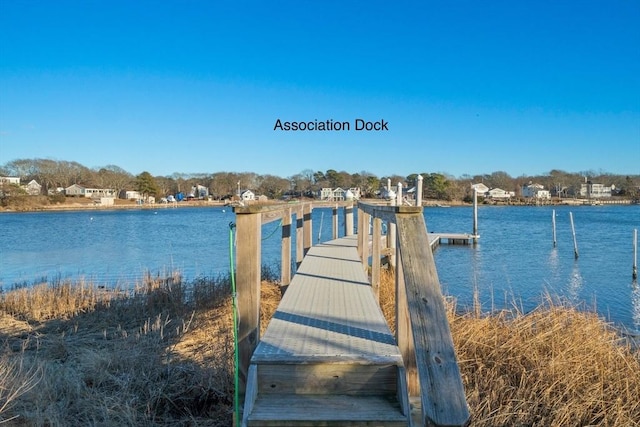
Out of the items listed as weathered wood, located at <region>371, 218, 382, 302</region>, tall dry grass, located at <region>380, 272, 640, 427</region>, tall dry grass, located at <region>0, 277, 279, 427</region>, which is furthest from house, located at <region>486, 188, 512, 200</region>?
tall dry grass, located at <region>380, 272, 640, 427</region>

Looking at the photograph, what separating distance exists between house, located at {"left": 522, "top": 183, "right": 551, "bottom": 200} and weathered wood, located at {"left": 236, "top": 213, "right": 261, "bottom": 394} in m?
133

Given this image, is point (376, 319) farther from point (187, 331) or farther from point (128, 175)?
point (128, 175)

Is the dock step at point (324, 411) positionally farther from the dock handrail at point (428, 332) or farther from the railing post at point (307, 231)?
the railing post at point (307, 231)

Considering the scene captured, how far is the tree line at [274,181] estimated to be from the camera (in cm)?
10606

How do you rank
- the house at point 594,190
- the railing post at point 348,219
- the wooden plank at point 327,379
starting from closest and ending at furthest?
the wooden plank at point 327,379 → the railing post at point 348,219 → the house at point 594,190

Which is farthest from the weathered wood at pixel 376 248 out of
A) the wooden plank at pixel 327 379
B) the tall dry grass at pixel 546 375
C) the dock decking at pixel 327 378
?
the wooden plank at pixel 327 379

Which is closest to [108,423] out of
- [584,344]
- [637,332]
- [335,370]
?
[335,370]

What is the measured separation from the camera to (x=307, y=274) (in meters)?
7.27

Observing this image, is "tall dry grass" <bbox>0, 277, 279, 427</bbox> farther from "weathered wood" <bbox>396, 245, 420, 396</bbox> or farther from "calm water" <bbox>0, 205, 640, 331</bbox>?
"calm water" <bbox>0, 205, 640, 331</bbox>

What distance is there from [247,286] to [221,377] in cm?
143

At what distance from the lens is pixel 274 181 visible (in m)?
120

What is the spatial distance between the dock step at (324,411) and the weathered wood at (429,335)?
100cm

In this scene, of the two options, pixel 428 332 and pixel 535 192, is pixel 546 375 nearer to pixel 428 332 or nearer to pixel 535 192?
pixel 428 332

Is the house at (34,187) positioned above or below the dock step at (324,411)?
above
